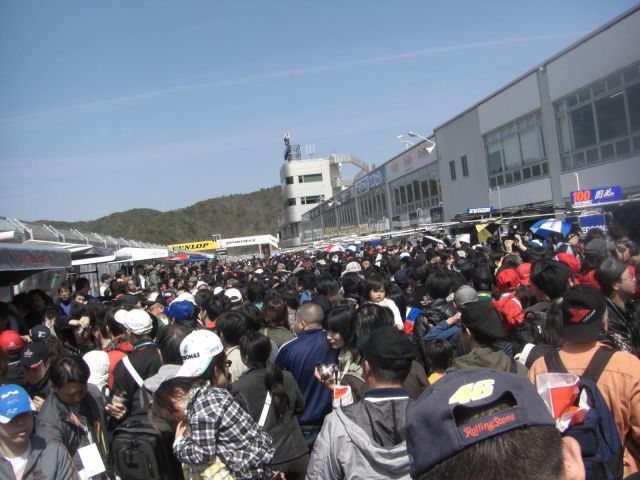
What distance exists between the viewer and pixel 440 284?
700 centimetres

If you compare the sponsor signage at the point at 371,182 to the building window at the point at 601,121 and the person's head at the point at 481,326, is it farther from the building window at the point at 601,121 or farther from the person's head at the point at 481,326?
the person's head at the point at 481,326

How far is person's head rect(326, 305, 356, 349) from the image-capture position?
5195 millimetres

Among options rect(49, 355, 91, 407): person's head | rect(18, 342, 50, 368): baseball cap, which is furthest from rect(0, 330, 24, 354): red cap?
rect(49, 355, 91, 407): person's head

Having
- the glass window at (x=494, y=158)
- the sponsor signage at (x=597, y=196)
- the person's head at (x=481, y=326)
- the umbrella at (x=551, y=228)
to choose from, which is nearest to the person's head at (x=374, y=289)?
the person's head at (x=481, y=326)

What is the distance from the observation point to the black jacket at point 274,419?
440cm

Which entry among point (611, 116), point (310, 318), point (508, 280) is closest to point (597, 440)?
point (310, 318)

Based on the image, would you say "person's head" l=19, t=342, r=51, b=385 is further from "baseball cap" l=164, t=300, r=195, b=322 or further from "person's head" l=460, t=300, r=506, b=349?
"person's head" l=460, t=300, r=506, b=349

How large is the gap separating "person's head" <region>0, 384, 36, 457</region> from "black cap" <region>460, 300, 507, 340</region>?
2.99 meters

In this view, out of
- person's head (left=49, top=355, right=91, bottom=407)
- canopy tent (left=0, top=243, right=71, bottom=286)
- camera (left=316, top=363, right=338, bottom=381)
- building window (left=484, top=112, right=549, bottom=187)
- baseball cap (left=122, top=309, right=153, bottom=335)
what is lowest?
camera (left=316, top=363, right=338, bottom=381)

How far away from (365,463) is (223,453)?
83 centimetres

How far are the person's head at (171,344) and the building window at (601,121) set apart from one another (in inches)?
811

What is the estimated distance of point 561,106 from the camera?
25484 mm

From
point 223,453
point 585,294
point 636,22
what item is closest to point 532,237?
point 636,22

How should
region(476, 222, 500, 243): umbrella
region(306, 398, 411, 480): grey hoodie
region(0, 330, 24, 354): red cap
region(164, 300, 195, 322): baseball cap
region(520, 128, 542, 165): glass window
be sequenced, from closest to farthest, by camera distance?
region(306, 398, 411, 480): grey hoodie < region(0, 330, 24, 354): red cap < region(164, 300, 195, 322): baseball cap < region(476, 222, 500, 243): umbrella < region(520, 128, 542, 165): glass window
